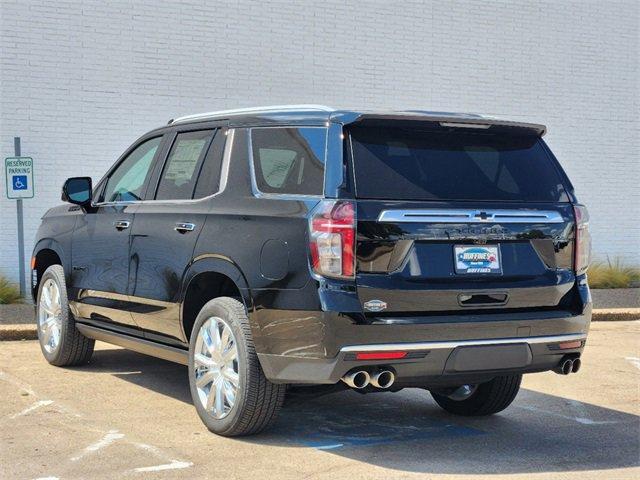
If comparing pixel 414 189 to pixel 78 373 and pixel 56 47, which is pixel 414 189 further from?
pixel 56 47

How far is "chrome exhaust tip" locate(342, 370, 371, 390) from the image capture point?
18.6 ft

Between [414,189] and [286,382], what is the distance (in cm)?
128

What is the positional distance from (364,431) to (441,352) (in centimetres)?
120

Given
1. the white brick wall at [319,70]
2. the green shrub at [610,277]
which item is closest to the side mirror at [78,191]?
the white brick wall at [319,70]

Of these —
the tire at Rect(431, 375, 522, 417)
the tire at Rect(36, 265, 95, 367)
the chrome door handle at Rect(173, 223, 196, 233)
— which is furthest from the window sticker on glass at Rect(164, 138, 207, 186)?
the tire at Rect(431, 375, 522, 417)

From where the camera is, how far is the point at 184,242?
686cm

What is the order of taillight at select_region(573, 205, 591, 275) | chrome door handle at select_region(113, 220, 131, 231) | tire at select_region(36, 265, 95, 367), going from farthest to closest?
tire at select_region(36, 265, 95, 367) → chrome door handle at select_region(113, 220, 131, 231) → taillight at select_region(573, 205, 591, 275)

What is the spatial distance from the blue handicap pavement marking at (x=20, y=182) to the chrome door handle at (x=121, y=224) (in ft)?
20.8

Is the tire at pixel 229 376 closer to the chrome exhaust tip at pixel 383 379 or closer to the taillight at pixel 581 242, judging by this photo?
the chrome exhaust tip at pixel 383 379

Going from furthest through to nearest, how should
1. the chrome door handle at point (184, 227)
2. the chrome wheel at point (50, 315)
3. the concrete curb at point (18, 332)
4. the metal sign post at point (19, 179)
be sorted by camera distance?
the metal sign post at point (19, 179) < the concrete curb at point (18, 332) < the chrome wheel at point (50, 315) < the chrome door handle at point (184, 227)

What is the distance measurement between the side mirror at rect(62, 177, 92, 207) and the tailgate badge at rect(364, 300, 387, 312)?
11.4 ft

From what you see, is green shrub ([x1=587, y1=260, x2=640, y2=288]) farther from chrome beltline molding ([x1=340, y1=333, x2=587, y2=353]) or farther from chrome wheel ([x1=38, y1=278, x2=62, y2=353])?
chrome beltline molding ([x1=340, y1=333, x2=587, y2=353])

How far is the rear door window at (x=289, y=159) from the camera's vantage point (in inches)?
235

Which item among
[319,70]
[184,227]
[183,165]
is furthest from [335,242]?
[319,70]
